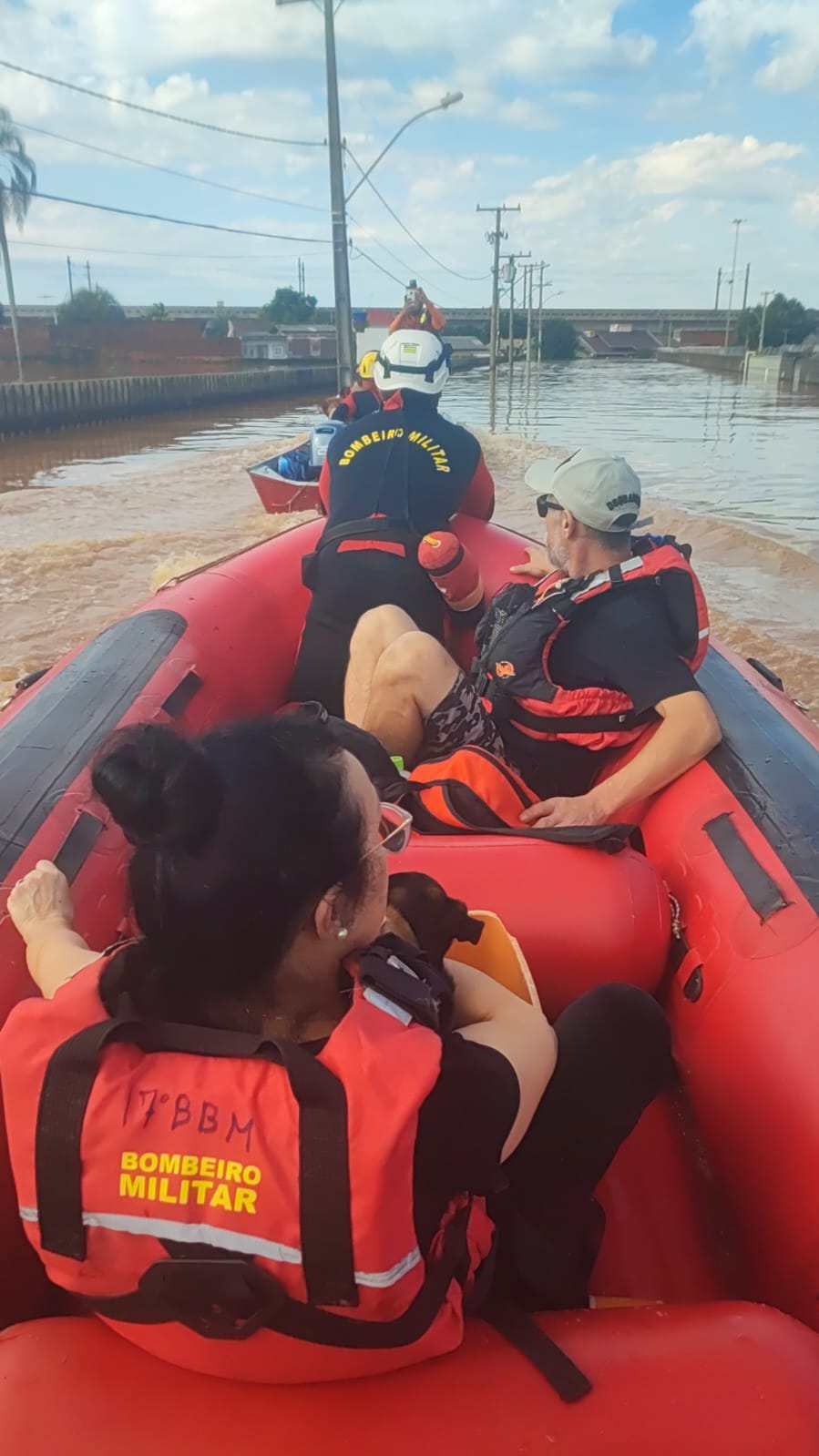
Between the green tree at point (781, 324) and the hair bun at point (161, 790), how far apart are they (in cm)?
6828

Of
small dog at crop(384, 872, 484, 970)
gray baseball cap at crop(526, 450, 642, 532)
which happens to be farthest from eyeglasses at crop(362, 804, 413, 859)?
gray baseball cap at crop(526, 450, 642, 532)

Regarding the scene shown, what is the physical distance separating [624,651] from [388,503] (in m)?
1.25

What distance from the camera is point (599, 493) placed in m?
2.27

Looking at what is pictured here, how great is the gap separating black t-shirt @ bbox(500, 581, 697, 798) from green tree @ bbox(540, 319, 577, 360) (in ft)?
237

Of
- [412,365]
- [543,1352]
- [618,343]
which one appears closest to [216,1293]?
[543,1352]

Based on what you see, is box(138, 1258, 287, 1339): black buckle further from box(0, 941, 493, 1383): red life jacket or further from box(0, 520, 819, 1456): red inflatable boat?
box(0, 520, 819, 1456): red inflatable boat

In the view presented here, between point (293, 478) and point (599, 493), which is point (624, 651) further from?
point (293, 478)

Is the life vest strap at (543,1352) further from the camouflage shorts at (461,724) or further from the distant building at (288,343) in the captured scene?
the distant building at (288,343)

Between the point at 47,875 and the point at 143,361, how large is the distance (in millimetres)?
47093

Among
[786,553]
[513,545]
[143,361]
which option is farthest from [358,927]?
[143,361]

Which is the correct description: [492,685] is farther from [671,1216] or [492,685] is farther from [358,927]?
A: [358,927]

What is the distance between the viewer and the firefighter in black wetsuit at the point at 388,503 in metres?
3.00

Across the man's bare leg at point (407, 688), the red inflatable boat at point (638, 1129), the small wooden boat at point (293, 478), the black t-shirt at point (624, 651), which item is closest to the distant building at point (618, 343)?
the small wooden boat at point (293, 478)

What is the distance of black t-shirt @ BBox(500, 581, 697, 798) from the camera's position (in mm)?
2189
